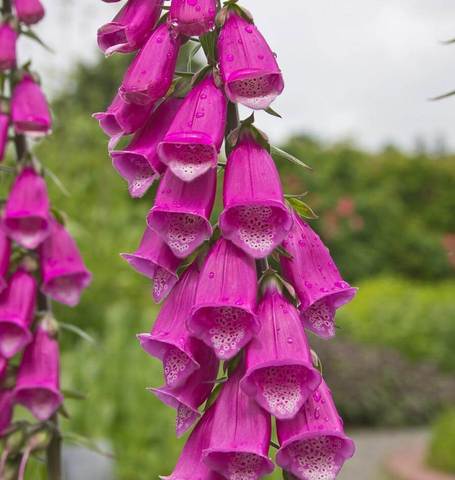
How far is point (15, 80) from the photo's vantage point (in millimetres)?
2072

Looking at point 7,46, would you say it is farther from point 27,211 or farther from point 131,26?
point 131,26

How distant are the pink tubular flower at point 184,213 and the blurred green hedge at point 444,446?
27.3ft

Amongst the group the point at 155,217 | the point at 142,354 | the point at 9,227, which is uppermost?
the point at 155,217

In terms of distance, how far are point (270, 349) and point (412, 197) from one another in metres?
22.5

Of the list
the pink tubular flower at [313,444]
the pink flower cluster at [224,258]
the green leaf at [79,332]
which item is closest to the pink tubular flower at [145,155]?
the pink flower cluster at [224,258]

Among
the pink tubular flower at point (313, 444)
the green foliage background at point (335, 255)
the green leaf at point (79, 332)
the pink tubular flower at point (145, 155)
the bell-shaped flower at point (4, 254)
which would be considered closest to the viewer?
the pink tubular flower at point (313, 444)

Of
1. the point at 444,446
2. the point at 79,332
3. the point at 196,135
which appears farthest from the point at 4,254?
the point at 444,446

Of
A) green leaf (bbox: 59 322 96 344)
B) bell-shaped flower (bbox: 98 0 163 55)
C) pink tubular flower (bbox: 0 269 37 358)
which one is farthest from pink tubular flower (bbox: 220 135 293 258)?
pink tubular flower (bbox: 0 269 37 358)

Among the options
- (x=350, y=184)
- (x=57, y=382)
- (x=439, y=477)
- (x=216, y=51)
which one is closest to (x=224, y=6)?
(x=216, y=51)

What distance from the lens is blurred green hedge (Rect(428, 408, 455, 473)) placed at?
29.7ft

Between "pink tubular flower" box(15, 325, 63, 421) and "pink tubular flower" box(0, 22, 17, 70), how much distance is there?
583mm

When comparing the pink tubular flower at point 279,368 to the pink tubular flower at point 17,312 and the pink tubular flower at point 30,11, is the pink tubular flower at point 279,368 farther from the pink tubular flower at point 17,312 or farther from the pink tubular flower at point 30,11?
the pink tubular flower at point 30,11

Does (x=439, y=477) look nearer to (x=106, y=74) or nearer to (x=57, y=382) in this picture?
(x=57, y=382)

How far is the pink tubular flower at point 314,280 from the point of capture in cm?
119
